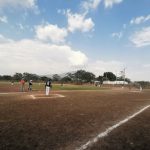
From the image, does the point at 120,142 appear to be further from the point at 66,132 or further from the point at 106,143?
the point at 66,132

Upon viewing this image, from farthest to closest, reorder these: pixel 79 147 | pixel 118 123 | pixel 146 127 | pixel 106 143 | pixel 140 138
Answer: pixel 118 123 → pixel 146 127 → pixel 140 138 → pixel 106 143 → pixel 79 147

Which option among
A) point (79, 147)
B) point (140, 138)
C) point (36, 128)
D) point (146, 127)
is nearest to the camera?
point (79, 147)

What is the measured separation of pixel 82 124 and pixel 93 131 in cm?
135

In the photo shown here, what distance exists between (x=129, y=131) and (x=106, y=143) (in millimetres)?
1913

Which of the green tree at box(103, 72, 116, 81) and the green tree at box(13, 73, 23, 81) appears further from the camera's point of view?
the green tree at box(103, 72, 116, 81)

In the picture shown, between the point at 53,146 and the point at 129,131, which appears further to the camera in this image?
the point at 129,131

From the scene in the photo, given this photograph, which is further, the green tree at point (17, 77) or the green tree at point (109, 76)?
the green tree at point (109, 76)

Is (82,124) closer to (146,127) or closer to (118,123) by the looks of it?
(118,123)

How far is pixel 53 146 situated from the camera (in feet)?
20.0

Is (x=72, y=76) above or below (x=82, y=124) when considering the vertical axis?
above

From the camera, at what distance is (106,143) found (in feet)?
21.3

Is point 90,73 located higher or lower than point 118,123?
higher

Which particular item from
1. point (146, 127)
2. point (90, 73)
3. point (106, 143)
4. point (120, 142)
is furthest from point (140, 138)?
point (90, 73)

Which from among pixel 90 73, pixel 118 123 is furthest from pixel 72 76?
pixel 118 123
